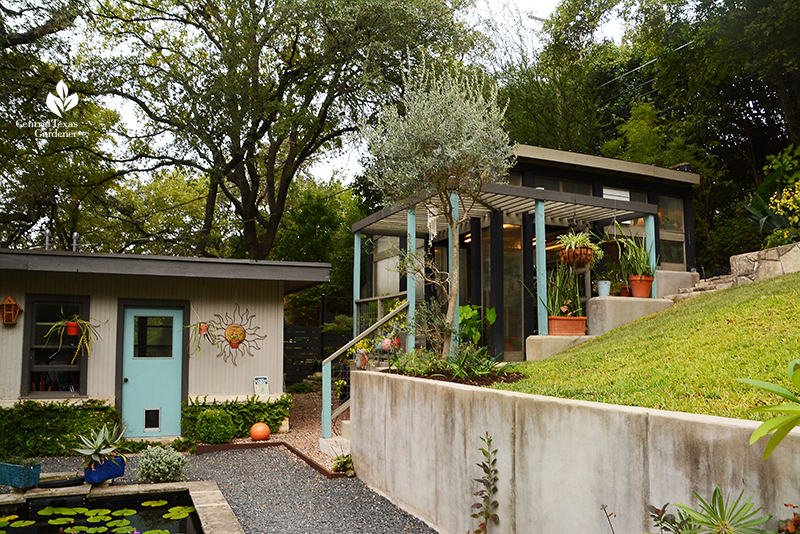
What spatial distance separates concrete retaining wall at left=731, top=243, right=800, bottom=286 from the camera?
7172 millimetres

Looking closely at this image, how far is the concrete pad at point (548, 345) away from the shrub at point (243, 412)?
146 inches

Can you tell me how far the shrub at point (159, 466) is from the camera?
19.1 ft

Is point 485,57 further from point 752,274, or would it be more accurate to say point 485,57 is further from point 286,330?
point 752,274

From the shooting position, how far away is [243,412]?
328 inches

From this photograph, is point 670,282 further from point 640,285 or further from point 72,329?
point 72,329

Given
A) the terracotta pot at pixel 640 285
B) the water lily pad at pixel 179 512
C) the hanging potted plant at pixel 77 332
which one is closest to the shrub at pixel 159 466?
the water lily pad at pixel 179 512

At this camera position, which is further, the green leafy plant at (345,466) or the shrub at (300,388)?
the shrub at (300,388)

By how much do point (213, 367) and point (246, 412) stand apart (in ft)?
2.66

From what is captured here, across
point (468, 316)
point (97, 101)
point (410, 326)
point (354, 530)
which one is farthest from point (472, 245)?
point (97, 101)

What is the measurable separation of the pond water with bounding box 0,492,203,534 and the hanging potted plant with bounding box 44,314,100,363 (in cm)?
277

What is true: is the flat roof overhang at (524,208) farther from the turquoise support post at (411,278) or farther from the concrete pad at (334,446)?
the concrete pad at (334,446)

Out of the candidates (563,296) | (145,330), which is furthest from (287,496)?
(145,330)

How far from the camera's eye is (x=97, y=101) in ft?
45.3

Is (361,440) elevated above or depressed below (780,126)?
below
